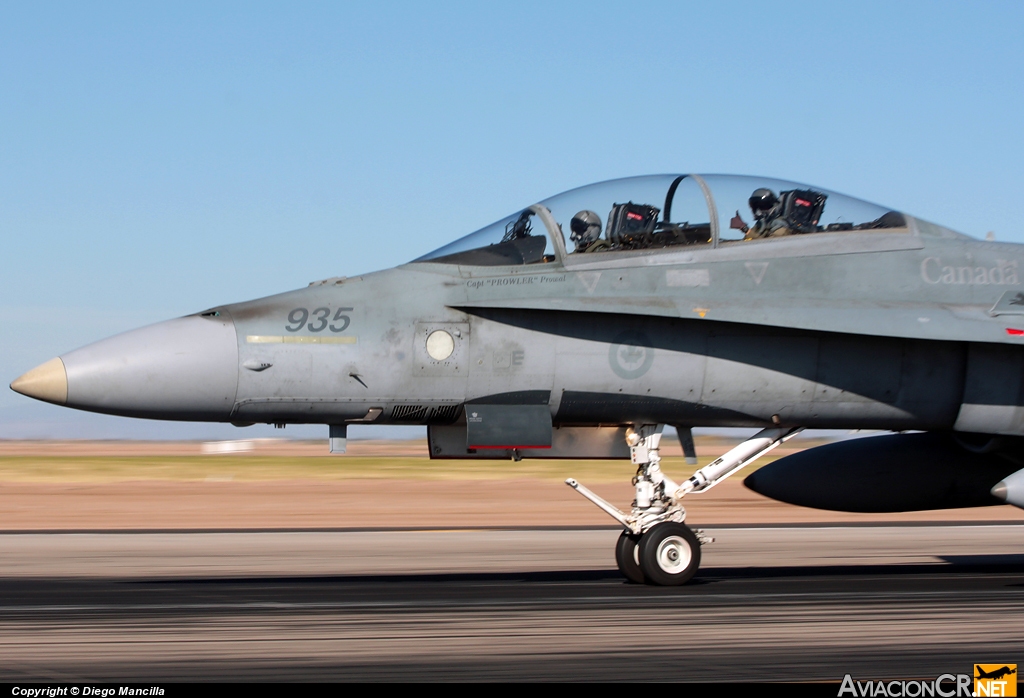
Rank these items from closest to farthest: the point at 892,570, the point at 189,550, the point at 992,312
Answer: the point at 992,312 < the point at 892,570 < the point at 189,550

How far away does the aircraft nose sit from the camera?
8445 millimetres

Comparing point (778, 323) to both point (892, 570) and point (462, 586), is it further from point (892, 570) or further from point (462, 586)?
point (892, 570)

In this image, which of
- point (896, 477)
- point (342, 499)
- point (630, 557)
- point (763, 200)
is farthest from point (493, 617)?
point (342, 499)

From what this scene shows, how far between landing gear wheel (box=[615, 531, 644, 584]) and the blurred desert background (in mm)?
12146

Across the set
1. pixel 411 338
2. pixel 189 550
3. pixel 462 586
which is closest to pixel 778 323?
pixel 411 338

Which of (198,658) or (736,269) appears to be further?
(736,269)

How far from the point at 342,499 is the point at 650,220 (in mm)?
23543

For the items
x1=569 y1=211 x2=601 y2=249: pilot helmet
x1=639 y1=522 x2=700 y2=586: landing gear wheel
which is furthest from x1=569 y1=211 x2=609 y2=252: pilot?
x1=639 y1=522 x2=700 y2=586: landing gear wheel

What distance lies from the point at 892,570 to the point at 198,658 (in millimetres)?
8324

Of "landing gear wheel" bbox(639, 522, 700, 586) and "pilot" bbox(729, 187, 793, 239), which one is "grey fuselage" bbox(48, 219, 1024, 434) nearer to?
"pilot" bbox(729, 187, 793, 239)

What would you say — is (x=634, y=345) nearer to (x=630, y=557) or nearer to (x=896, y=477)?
(x=630, y=557)

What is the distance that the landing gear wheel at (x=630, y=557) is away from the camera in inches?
409

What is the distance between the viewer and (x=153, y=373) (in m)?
8.59

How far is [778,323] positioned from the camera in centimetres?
949
